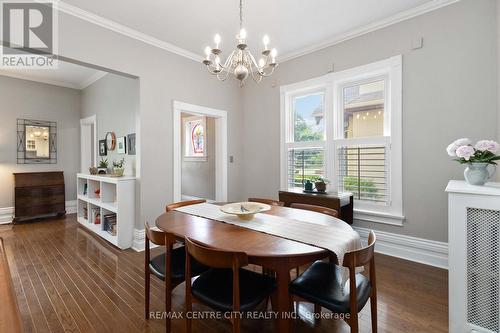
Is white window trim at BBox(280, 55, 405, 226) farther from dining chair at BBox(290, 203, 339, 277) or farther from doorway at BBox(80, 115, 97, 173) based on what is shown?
doorway at BBox(80, 115, 97, 173)

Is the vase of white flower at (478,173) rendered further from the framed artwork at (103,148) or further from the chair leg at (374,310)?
the framed artwork at (103,148)

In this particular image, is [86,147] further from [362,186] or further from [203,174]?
[362,186]

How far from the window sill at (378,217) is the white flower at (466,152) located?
1320 millimetres

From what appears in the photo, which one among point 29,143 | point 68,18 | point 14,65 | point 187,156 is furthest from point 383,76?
point 29,143

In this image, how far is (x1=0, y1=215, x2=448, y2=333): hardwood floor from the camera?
6.03 feet

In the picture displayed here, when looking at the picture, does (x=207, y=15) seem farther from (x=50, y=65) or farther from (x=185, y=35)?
(x=50, y=65)

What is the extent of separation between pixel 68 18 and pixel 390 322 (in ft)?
14.2

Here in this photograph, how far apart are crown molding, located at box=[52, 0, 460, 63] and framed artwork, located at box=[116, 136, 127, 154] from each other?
169cm

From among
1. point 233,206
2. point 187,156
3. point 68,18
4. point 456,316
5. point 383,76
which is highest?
point 68,18

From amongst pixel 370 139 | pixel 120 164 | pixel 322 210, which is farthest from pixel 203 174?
pixel 322 210

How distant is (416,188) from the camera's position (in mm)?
2910

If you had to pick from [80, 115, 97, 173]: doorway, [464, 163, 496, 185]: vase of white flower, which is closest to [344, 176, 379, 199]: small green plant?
[464, 163, 496, 185]: vase of white flower

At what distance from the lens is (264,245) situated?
4.86 ft

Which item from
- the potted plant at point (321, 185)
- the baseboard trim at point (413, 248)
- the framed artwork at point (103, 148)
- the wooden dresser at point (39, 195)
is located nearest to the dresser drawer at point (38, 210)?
the wooden dresser at point (39, 195)
